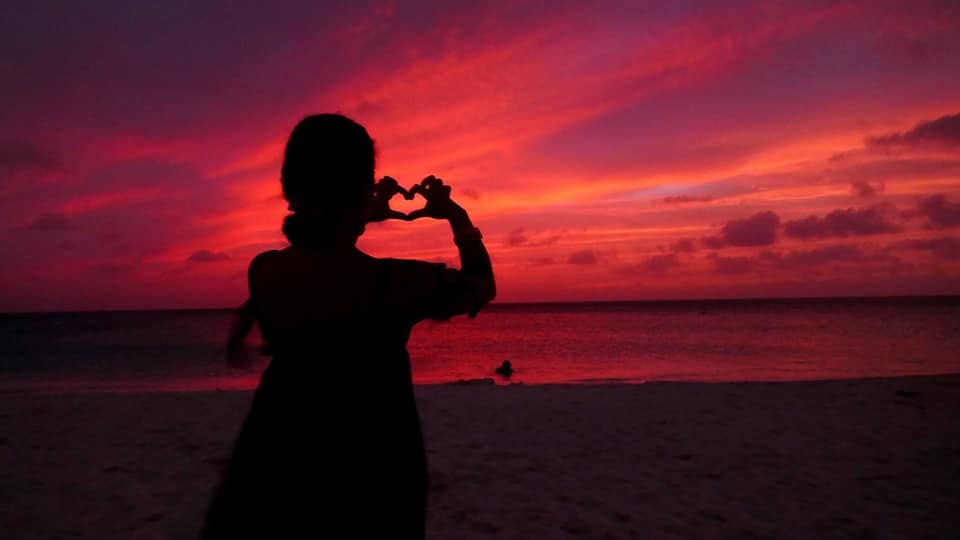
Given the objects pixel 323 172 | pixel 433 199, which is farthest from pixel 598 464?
pixel 323 172

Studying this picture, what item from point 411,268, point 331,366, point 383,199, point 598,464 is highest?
point 383,199

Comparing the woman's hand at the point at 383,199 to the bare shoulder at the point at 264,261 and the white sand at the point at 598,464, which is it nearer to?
the bare shoulder at the point at 264,261

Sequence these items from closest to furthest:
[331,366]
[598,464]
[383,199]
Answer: [331,366] → [383,199] → [598,464]

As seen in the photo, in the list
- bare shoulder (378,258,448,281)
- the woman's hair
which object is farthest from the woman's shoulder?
the woman's hair

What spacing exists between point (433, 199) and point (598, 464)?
593cm

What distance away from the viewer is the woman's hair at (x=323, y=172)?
1676mm

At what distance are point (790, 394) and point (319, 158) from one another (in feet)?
36.7

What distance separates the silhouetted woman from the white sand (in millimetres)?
3850

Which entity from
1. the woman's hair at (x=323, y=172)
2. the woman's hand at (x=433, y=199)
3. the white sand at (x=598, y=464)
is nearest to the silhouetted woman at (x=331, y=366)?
the woman's hair at (x=323, y=172)

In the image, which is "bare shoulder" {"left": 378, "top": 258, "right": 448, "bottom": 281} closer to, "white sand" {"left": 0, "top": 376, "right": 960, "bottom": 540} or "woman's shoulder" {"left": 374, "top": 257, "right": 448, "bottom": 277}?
"woman's shoulder" {"left": 374, "top": 257, "right": 448, "bottom": 277}

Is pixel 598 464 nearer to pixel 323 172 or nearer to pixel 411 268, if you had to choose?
pixel 411 268

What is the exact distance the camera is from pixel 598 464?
23.7 ft

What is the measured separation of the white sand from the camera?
5.48 m

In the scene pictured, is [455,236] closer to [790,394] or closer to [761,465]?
[761,465]
